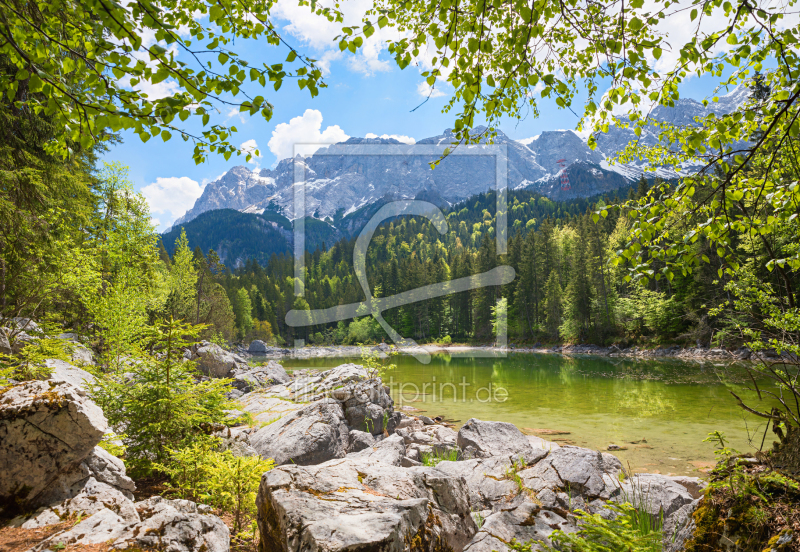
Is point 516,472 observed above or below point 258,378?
above

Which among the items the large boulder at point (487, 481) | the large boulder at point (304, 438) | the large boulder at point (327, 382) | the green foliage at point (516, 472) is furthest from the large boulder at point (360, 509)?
the large boulder at point (327, 382)

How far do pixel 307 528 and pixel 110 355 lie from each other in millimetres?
9882

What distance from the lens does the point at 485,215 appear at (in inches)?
5704

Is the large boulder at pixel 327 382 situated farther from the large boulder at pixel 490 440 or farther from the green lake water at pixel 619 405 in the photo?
the large boulder at pixel 490 440

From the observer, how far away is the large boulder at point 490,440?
25.7ft

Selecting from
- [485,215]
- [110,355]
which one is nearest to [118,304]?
[110,355]

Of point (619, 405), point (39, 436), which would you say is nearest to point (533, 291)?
point (619, 405)

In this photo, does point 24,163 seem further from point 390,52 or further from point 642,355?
point 642,355

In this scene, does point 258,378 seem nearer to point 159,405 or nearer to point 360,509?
point 159,405

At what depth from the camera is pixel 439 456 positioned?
27.8ft

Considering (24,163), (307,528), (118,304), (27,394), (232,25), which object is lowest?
(307,528)

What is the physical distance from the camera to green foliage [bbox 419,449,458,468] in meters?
8.06

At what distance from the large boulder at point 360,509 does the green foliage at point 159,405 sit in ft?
6.94

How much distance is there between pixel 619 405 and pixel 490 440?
877 centimetres
